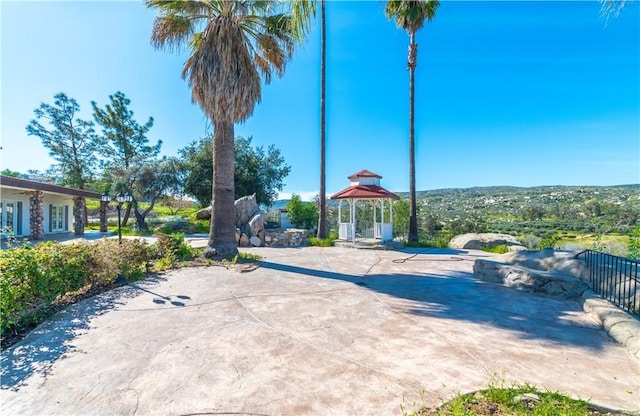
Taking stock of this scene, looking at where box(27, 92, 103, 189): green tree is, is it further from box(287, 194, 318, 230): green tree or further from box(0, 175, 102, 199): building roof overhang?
box(287, 194, 318, 230): green tree

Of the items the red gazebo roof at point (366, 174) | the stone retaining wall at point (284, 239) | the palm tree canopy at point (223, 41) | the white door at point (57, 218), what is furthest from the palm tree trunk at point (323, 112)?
the white door at point (57, 218)

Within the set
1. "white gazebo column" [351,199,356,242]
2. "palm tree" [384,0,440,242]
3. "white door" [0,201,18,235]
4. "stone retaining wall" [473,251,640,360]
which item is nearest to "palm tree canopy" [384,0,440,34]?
"palm tree" [384,0,440,242]

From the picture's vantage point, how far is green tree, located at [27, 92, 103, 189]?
90.3ft

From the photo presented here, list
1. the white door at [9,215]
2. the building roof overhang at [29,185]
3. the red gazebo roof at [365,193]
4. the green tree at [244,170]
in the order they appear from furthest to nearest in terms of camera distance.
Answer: the green tree at [244,170] < the white door at [9,215] < the red gazebo roof at [365,193] < the building roof overhang at [29,185]

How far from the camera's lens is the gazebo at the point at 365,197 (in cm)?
1409

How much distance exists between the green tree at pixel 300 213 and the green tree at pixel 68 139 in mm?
24809

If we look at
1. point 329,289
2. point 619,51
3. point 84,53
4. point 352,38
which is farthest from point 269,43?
point 619,51

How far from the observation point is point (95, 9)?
7.97 meters

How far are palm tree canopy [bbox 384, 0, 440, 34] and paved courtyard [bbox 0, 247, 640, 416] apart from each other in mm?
13587

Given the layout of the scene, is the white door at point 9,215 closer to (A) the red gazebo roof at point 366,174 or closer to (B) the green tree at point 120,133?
(B) the green tree at point 120,133

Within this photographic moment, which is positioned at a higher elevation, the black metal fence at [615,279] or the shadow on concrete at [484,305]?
the black metal fence at [615,279]

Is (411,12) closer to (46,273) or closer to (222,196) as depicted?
(222,196)

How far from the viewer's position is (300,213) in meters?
17.8

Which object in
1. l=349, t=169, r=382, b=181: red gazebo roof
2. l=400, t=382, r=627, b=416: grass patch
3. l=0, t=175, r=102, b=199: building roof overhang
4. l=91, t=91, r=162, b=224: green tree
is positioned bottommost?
l=400, t=382, r=627, b=416: grass patch
